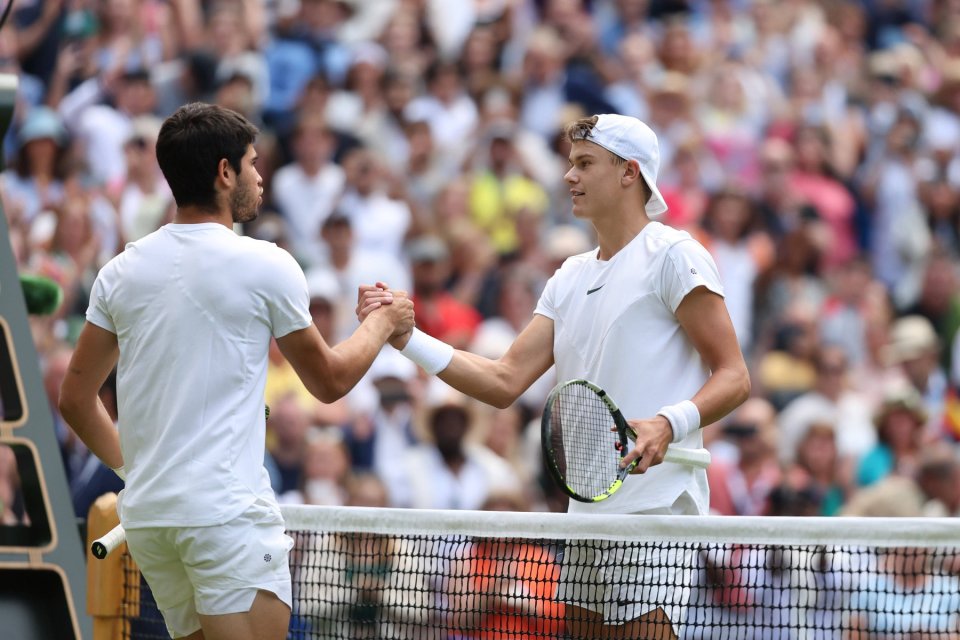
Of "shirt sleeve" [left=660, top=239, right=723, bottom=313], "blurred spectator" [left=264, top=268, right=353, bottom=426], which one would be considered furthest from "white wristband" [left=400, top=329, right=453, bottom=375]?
"blurred spectator" [left=264, top=268, right=353, bottom=426]

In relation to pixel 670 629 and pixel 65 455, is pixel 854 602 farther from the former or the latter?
pixel 65 455

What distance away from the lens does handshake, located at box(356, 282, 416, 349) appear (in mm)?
4660

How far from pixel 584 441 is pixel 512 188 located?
701 cm

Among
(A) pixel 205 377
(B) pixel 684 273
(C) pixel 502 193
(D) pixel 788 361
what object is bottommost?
(D) pixel 788 361

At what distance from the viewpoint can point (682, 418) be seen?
172 inches

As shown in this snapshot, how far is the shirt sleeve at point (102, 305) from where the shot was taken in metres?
4.01

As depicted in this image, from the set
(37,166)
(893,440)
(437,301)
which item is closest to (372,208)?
(437,301)

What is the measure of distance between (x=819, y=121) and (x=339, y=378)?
31.3ft

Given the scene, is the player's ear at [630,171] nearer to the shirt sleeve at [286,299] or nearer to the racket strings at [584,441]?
the racket strings at [584,441]

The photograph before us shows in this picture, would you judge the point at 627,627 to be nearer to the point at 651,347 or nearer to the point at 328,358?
the point at 651,347

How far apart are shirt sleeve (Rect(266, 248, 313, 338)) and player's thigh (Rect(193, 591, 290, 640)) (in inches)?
26.3

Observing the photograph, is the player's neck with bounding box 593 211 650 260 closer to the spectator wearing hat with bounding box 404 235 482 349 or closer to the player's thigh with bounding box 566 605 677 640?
the player's thigh with bounding box 566 605 677 640

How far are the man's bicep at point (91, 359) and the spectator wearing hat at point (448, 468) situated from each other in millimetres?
5024

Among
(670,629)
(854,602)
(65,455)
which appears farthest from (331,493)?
(670,629)
